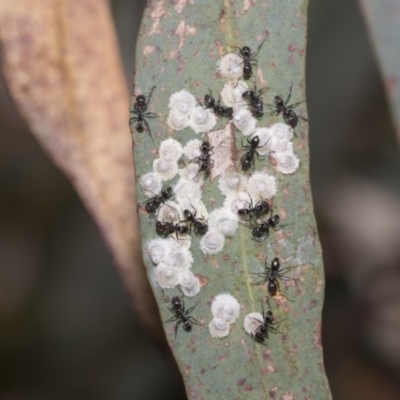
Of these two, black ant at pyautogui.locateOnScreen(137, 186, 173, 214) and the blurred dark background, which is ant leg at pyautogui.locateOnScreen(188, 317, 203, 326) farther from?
the blurred dark background

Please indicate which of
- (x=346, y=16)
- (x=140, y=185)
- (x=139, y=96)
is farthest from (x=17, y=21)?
(x=346, y=16)

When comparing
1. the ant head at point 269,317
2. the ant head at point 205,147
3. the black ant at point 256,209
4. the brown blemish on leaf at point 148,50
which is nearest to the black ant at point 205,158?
the ant head at point 205,147

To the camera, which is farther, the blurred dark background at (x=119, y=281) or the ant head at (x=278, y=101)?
the blurred dark background at (x=119, y=281)

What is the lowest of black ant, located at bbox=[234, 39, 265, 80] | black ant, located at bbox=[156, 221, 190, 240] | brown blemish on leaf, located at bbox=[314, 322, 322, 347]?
brown blemish on leaf, located at bbox=[314, 322, 322, 347]

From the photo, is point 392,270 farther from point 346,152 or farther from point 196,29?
point 196,29

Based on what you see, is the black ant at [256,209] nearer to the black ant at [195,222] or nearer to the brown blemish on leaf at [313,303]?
the black ant at [195,222]

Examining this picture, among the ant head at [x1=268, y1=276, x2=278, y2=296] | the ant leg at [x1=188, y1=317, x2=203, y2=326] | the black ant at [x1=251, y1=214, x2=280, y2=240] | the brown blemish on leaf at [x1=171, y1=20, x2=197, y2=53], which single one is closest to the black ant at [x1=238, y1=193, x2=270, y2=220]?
the black ant at [x1=251, y1=214, x2=280, y2=240]
